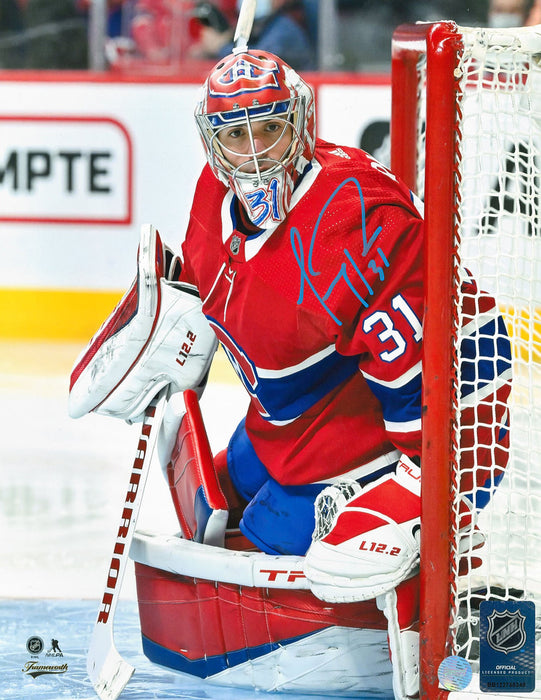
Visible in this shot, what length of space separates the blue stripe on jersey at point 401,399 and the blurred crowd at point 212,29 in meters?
3.57

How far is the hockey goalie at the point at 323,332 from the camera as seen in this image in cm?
184

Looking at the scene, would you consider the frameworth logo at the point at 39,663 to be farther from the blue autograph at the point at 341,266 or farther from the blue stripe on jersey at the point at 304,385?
the blue autograph at the point at 341,266

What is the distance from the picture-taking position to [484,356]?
188cm

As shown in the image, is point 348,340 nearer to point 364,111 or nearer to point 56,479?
point 56,479

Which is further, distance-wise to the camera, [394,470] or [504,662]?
[394,470]

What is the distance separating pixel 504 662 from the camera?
181 centimetres

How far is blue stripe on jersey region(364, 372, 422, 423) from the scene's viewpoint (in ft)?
6.06

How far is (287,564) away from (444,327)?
0.49m

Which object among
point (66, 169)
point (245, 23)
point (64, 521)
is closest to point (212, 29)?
point (66, 169)

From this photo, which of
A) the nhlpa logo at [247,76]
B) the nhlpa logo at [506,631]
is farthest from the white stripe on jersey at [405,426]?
the nhlpa logo at [247,76]

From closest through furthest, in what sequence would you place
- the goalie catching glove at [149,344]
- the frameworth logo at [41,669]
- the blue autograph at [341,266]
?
the blue autograph at [341,266] < the frameworth logo at [41,669] < the goalie catching glove at [149,344]

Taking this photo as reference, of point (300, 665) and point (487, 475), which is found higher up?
point (487, 475)

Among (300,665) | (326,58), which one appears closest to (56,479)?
(300,665)

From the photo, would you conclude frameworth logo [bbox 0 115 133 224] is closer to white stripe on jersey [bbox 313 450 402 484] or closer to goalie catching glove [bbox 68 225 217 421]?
goalie catching glove [bbox 68 225 217 421]
